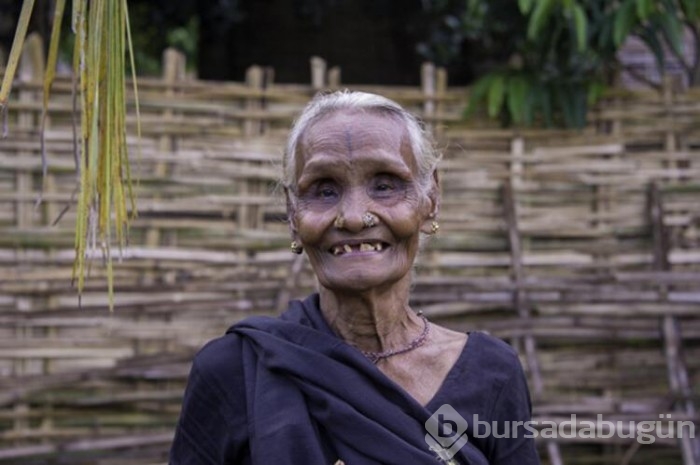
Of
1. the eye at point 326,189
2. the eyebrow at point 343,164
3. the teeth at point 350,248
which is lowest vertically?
the teeth at point 350,248

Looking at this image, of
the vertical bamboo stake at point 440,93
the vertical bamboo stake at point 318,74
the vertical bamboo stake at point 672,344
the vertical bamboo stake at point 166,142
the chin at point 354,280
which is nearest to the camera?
the chin at point 354,280

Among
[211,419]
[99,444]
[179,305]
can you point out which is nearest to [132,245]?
[179,305]

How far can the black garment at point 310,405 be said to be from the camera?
208cm

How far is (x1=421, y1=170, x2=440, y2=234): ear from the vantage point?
231 cm

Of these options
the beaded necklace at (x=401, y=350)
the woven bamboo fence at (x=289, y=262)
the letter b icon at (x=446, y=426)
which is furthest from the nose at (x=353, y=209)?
the woven bamboo fence at (x=289, y=262)

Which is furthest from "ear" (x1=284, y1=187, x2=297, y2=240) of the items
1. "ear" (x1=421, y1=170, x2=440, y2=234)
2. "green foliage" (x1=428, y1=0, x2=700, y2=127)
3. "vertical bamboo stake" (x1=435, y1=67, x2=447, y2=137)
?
"vertical bamboo stake" (x1=435, y1=67, x2=447, y2=137)

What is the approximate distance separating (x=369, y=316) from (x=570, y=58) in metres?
3.93

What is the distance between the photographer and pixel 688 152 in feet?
18.5

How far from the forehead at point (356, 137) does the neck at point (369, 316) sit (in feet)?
0.81

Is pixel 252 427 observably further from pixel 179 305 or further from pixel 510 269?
pixel 510 269

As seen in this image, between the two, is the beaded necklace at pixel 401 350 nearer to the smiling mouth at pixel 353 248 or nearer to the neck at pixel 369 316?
the neck at pixel 369 316

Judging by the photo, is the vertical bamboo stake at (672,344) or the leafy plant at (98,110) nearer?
the leafy plant at (98,110)

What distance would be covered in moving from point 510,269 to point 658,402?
87 cm

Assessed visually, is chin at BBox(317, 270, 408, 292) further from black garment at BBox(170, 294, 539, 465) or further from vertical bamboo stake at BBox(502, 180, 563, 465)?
vertical bamboo stake at BBox(502, 180, 563, 465)
